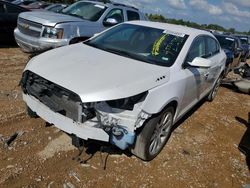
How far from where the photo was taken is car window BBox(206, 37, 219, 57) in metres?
5.42

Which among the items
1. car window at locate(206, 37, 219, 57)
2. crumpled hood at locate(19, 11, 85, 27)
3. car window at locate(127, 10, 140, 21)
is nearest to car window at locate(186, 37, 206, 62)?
car window at locate(206, 37, 219, 57)

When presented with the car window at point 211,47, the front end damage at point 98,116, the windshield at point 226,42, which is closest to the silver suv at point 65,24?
the car window at point 211,47

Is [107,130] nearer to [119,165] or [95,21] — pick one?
[119,165]

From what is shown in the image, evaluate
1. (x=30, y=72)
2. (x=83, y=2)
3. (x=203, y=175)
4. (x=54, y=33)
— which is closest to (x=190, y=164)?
(x=203, y=175)

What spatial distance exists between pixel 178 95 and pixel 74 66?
59.2 inches

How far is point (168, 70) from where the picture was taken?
142 inches

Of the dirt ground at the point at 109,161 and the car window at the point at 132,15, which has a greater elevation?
the car window at the point at 132,15

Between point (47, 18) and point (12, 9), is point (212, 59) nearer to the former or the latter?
point (47, 18)

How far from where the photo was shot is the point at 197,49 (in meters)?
4.59

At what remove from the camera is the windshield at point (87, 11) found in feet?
24.5

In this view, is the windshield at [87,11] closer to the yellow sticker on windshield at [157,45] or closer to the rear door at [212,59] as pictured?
the rear door at [212,59]

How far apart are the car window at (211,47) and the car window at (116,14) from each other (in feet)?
10.1

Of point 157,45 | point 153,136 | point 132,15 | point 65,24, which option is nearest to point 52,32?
point 65,24

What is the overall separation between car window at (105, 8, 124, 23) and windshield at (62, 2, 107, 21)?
9.5 inches
